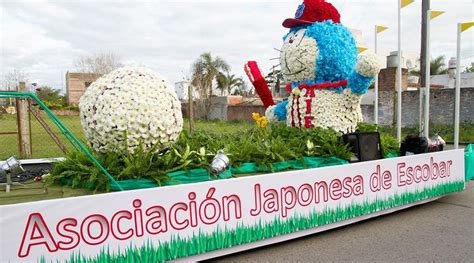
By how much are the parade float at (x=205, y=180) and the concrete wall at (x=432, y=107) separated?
35.5 ft

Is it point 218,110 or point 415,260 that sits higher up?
point 218,110

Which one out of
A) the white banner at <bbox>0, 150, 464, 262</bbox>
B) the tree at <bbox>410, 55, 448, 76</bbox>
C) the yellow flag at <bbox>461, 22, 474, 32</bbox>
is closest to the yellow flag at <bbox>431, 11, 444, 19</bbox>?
the yellow flag at <bbox>461, 22, 474, 32</bbox>

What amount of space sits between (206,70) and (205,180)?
21.4m

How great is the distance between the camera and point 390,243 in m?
3.60

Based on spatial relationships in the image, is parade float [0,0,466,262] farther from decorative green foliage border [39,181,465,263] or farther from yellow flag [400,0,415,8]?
yellow flag [400,0,415,8]

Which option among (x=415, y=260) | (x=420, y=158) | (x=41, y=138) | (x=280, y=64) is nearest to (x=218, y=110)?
(x=41, y=138)

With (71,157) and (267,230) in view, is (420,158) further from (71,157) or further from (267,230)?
(71,157)

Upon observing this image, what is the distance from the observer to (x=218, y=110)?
869 inches

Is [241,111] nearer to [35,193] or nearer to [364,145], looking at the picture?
[364,145]

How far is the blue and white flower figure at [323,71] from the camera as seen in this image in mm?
5078

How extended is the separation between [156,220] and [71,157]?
1.43 m

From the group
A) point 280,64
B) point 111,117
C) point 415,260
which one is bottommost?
point 415,260

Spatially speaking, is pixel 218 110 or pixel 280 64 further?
pixel 218 110

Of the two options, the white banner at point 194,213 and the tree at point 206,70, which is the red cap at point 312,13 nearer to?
the white banner at point 194,213
